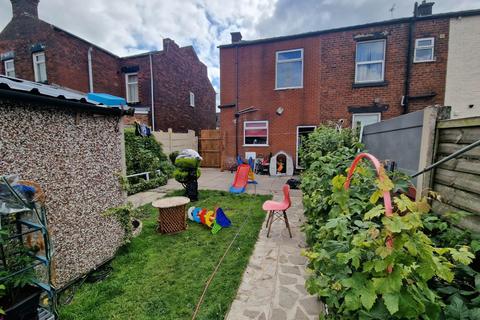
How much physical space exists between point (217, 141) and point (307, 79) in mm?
5862

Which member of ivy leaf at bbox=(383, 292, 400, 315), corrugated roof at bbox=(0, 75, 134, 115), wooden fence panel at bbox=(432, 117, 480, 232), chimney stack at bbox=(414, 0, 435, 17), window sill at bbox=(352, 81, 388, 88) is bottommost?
ivy leaf at bbox=(383, 292, 400, 315)

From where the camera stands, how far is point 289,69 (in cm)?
1021

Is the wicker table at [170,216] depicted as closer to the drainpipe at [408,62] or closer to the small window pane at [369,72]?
the small window pane at [369,72]

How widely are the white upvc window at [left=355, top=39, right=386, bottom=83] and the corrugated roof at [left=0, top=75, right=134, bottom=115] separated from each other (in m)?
9.76

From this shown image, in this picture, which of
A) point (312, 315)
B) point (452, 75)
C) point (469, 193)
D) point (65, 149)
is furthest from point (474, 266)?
point (452, 75)

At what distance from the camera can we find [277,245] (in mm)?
3666

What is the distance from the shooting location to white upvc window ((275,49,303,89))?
32.8ft

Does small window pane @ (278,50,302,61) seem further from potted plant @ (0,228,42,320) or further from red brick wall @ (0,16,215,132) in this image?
potted plant @ (0,228,42,320)

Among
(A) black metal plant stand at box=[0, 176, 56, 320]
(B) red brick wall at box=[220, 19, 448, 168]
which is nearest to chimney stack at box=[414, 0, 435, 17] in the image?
(B) red brick wall at box=[220, 19, 448, 168]

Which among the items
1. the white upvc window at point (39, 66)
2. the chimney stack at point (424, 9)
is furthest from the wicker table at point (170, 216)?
the white upvc window at point (39, 66)

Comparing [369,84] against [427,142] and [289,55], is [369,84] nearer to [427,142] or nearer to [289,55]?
[289,55]

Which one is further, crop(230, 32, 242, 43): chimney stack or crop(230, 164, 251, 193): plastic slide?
crop(230, 32, 242, 43): chimney stack

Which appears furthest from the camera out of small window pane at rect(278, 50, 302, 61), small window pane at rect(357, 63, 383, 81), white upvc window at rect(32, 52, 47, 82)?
white upvc window at rect(32, 52, 47, 82)

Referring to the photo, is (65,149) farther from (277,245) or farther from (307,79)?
(307,79)
